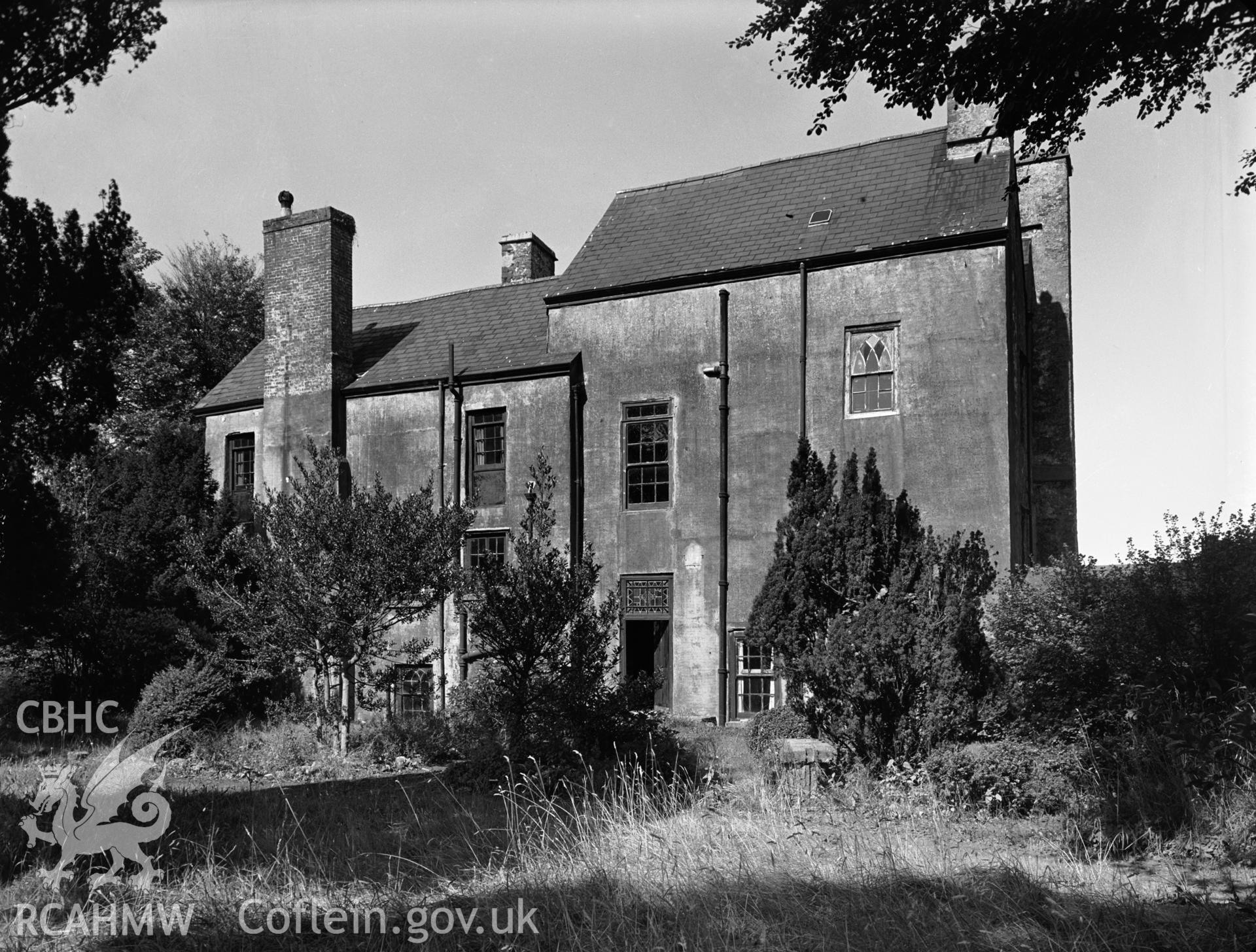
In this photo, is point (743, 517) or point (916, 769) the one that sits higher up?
point (743, 517)

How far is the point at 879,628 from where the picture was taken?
1082 centimetres

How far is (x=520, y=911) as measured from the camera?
605 cm

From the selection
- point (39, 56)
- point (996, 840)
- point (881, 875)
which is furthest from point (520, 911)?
point (39, 56)

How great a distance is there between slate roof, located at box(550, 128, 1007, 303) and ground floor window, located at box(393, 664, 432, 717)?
7.98 m

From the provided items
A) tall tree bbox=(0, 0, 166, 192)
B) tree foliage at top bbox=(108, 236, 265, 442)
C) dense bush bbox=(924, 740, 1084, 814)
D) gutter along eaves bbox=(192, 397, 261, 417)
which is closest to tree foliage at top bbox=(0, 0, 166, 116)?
tall tree bbox=(0, 0, 166, 192)

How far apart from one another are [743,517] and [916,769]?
8.84m

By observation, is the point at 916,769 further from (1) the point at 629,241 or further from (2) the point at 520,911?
(1) the point at 629,241

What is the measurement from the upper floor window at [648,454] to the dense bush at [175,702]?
816 cm

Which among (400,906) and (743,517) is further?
(743,517)

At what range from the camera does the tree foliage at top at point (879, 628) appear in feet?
34.7

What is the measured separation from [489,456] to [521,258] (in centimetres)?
654

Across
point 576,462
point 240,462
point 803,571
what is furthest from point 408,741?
point 240,462

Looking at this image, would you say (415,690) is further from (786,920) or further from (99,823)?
(786,920)

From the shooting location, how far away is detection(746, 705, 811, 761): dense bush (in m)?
13.3
